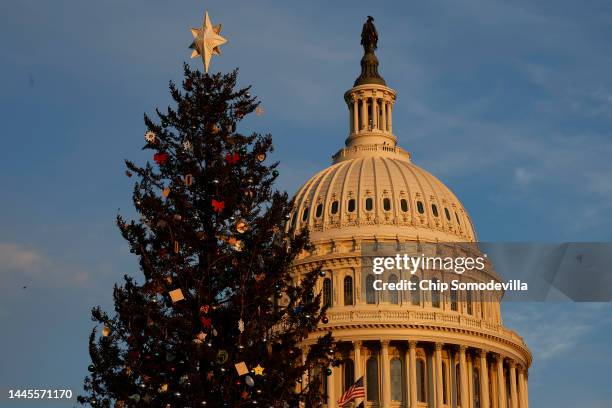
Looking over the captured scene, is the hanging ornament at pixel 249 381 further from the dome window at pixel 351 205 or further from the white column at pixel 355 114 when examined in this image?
the white column at pixel 355 114

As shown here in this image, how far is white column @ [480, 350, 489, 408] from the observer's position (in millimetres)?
110812

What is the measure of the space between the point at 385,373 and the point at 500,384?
11.1 metres

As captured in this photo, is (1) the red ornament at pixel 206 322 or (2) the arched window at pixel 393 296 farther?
(2) the arched window at pixel 393 296

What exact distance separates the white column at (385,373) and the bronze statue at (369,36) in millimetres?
37139

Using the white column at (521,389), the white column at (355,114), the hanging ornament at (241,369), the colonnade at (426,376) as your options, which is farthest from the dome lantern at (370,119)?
the hanging ornament at (241,369)

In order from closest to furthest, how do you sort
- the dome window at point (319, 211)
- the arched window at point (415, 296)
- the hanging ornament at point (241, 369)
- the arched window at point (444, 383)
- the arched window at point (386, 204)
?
the hanging ornament at point (241, 369) < the arched window at point (444, 383) < the arched window at point (415, 296) < the arched window at point (386, 204) < the dome window at point (319, 211)

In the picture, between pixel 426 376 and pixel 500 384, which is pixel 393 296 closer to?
pixel 426 376

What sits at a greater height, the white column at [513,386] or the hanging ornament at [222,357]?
the white column at [513,386]

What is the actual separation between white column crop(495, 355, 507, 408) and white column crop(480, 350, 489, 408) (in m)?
1.24

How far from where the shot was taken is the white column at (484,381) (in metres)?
111

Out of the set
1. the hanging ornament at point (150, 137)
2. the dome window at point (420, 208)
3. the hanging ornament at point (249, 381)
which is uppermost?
the dome window at point (420, 208)

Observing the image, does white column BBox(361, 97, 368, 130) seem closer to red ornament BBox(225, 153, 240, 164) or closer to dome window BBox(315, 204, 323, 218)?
dome window BBox(315, 204, 323, 218)

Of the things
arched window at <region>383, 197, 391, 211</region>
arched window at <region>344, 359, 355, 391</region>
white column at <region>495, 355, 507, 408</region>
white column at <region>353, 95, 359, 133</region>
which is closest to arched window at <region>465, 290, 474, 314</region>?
white column at <region>495, 355, 507, 408</region>

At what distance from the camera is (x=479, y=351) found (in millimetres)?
112000
